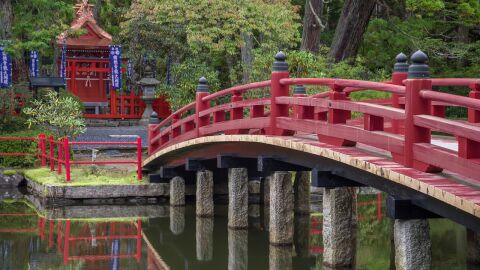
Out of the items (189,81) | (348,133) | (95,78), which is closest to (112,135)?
(189,81)

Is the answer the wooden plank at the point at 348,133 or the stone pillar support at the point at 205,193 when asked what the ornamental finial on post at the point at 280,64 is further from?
the stone pillar support at the point at 205,193

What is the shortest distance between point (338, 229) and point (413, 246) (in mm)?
2808

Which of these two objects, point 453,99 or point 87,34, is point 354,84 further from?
point 87,34

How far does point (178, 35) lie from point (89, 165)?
10.3 meters

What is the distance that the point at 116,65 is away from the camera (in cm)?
3541

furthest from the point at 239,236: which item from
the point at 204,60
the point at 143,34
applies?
the point at 143,34

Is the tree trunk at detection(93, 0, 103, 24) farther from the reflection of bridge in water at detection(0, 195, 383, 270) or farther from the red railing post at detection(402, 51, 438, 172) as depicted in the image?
the red railing post at detection(402, 51, 438, 172)

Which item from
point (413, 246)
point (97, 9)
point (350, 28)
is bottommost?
point (413, 246)

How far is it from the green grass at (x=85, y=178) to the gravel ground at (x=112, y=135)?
13.4 feet

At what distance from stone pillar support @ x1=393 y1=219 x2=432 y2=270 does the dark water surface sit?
11.9 ft

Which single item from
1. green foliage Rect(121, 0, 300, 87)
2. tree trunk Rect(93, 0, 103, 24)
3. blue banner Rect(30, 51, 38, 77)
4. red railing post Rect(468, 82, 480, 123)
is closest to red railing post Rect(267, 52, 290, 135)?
red railing post Rect(468, 82, 480, 123)

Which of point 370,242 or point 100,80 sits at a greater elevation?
point 100,80

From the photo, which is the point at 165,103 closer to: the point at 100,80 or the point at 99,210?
the point at 100,80

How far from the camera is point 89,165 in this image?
24250 mm
